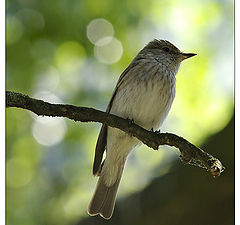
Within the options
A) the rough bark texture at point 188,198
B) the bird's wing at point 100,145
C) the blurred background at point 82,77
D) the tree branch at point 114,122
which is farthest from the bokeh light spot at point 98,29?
the tree branch at point 114,122

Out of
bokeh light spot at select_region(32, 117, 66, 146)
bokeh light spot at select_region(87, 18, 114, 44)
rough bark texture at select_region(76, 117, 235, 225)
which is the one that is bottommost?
rough bark texture at select_region(76, 117, 235, 225)

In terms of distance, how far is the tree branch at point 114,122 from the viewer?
6.70 ft

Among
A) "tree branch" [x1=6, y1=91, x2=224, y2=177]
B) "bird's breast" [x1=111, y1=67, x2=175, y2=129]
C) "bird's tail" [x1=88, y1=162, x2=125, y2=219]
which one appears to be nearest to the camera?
"tree branch" [x1=6, y1=91, x2=224, y2=177]

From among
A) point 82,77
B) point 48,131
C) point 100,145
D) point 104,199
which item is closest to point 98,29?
point 82,77

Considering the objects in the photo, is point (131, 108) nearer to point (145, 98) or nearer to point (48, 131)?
point (145, 98)

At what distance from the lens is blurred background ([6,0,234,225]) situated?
3.85 meters

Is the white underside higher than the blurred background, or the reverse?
the blurred background

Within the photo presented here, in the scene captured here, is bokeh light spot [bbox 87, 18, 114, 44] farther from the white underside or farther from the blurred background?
the white underside

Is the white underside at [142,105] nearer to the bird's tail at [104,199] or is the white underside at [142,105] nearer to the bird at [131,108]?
the bird at [131,108]

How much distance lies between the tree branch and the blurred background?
45.0 inches

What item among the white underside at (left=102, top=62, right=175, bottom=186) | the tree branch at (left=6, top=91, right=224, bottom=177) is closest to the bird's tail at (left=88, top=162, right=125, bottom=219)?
the white underside at (left=102, top=62, right=175, bottom=186)

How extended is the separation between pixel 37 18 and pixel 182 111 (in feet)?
4.95

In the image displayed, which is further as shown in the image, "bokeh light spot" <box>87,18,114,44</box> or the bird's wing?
"bokeh light spot" <box>87,18,114,44</box>
